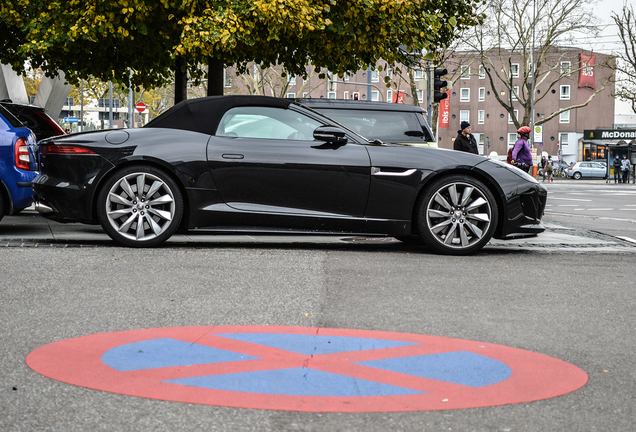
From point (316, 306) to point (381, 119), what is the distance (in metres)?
6.36

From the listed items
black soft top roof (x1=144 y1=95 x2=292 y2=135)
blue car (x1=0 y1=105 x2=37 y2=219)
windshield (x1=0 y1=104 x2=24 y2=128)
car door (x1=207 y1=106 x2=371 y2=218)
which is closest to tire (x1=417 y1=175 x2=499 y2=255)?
car door (x1=207 y1=106 x2=371 y2=218)

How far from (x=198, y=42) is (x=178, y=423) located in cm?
1002

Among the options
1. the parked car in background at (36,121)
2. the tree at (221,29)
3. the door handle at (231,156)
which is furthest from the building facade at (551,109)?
the door handle at (231,156)

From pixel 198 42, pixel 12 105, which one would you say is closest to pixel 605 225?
pixel 198 42

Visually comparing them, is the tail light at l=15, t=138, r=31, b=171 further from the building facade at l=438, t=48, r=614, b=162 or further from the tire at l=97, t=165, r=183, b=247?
the building facade at l=438, t=48, r=614, b=162

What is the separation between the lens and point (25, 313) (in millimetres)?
4816

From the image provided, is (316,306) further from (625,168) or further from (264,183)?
(625,168)

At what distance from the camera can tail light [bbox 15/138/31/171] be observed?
8617 millimetres

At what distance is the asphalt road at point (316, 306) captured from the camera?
10.2 feet

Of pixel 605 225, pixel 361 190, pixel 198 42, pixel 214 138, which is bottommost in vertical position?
pixel 605 225

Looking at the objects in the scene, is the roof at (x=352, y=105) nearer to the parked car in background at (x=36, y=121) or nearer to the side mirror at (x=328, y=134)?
the side mirror at (x=328, y=134)

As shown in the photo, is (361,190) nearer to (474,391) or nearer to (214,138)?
(214,138)

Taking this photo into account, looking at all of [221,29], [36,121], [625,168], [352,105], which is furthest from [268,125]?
[625,168]

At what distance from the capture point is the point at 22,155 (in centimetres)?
867
